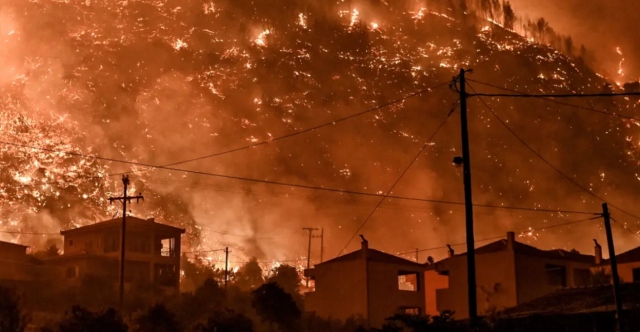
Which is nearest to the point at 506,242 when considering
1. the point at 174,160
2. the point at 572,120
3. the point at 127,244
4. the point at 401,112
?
the point at 127,244

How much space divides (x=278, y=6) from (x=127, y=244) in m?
133

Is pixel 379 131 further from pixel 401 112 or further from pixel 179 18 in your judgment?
pixel 179 18

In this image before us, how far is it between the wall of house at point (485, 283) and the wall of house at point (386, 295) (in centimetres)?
230

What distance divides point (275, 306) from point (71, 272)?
111ft

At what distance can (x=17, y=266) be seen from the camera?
222 feet


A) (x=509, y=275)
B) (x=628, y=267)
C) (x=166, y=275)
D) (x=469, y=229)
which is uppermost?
(x=166, y=275)

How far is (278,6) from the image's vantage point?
19938 centimetres

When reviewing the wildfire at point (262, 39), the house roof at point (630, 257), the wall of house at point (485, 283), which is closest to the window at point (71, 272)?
the wall of house at point (485, 283)

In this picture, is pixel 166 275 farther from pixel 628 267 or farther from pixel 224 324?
pixel 628 267

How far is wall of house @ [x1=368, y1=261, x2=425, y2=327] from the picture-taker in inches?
2254

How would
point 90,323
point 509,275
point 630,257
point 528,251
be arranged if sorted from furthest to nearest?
point 528,251
point 509,275
point 630,257
point 90,323

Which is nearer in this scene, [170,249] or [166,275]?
[166,275]

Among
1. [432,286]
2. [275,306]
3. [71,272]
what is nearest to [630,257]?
[432,286]

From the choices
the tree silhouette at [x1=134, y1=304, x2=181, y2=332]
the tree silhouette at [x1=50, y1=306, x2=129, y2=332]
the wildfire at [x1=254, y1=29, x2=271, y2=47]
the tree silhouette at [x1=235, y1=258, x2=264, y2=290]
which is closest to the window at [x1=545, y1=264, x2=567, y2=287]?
the tree silhouette at [x1=134, y1=304, x2=181, y2=332]
